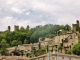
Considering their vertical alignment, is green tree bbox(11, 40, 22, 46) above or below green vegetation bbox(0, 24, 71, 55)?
below

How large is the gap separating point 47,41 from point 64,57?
4297 cm

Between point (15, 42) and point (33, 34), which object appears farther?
point (15, 42)

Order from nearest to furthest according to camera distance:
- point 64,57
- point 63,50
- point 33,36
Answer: point 64,57 < point 63,50 < point 33,36

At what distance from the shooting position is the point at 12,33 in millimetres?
140125

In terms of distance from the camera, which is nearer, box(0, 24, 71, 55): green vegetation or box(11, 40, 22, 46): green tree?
box(0, 24, 71, 55): green vegetation

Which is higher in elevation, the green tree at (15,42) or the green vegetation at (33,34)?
the green vegetation at (33,34)

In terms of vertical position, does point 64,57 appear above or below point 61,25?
below

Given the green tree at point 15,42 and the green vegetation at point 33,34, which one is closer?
the green vegetation at point 33,34

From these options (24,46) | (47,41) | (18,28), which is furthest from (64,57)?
(18,28)

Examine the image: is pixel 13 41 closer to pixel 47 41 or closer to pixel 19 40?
pixel 19 40

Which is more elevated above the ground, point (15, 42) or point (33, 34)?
point (33, 34)

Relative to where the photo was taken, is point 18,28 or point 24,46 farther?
point 18,28

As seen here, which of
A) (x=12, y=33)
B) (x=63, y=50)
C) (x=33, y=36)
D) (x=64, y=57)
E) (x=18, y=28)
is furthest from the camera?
(x=18, y=28)

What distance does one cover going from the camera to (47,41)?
111m
